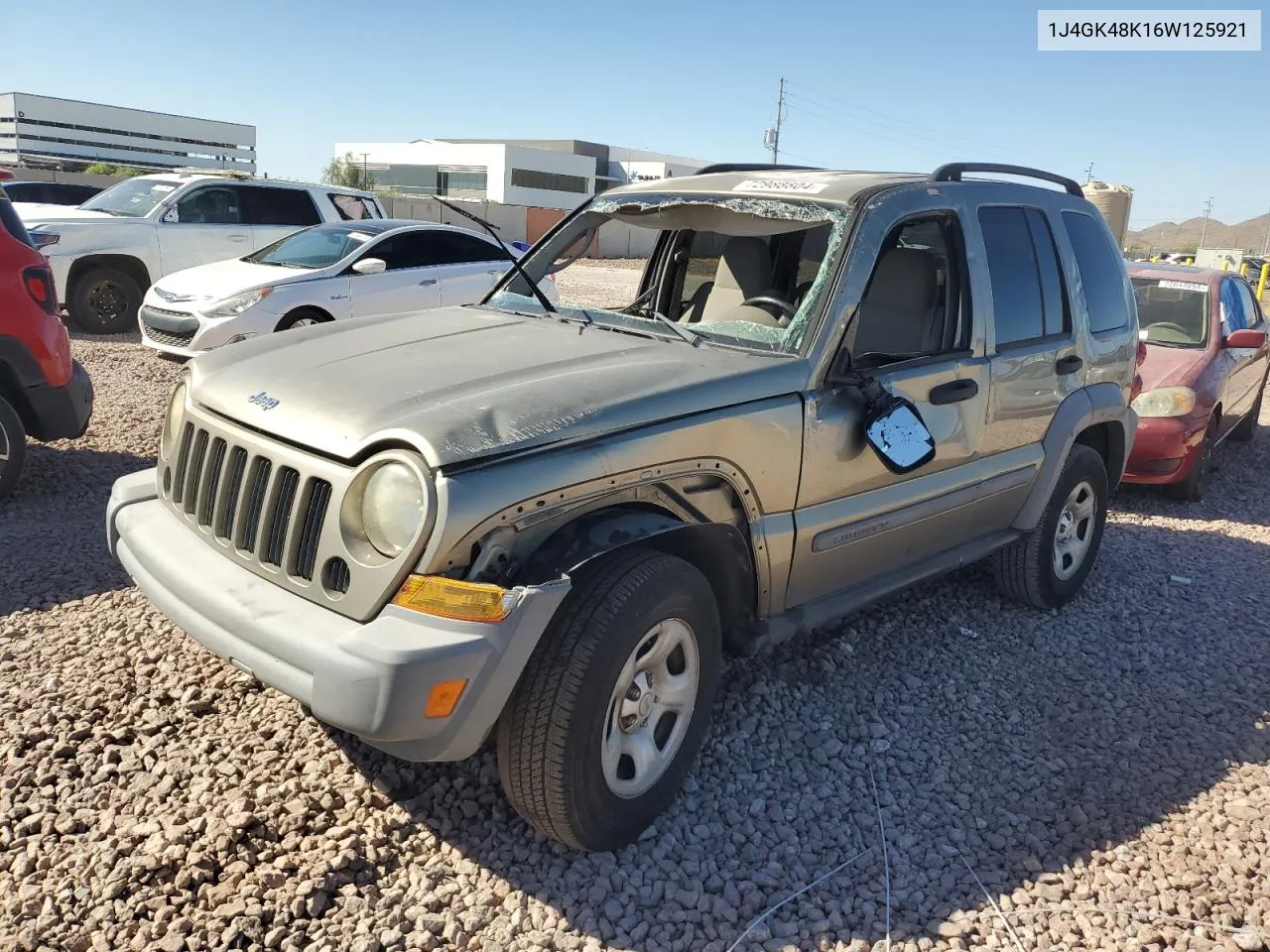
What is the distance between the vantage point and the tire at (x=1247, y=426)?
9.46 m

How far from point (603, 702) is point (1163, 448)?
231 inches

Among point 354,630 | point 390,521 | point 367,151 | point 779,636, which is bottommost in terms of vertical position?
point 779,636

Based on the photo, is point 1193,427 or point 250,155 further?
point 250,155

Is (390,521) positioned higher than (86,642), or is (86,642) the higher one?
(390,521)

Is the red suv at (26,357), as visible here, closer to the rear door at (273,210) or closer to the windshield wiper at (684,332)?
the windshield wiper at (684,332)

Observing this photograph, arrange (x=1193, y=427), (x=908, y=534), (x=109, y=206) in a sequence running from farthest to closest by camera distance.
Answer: (x=109, y=206) → (x=1193, y=427) → (x=908, y=534)

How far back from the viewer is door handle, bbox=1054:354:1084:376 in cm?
Answer: 447

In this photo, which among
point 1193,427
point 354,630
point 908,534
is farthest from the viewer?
point 1193,427

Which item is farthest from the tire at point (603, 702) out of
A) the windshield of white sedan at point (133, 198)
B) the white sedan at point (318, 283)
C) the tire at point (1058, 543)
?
the windshield of white sedan at point (133, 198)

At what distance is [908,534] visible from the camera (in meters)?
3.84

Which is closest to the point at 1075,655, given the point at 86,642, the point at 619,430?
the point at 619,430

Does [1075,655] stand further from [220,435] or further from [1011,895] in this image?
[220,435]

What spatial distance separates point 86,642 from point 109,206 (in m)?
10.4

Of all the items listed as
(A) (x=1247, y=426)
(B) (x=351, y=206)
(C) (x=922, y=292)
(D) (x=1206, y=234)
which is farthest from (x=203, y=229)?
(D) (x=1206, y=234)
